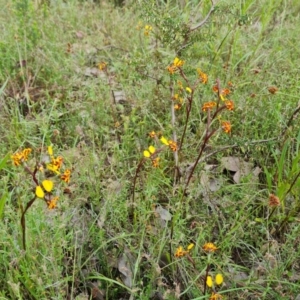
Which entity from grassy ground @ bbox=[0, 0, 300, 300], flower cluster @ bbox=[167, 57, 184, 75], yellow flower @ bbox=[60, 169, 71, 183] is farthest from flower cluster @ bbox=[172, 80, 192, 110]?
yellow flower @ bbox=[60, 169, 71, 183]

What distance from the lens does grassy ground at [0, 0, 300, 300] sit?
137 cm

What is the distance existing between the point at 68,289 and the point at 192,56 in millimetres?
1196

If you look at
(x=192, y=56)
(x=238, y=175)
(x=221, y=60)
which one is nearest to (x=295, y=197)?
(x=238, y=175)

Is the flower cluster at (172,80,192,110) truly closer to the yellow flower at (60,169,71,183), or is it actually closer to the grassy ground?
the grassy ground

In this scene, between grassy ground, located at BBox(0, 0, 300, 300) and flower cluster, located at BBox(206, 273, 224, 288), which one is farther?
grassy ground, located at BBox(0, 0, 300, 300)

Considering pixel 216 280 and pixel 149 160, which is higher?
pixel 149 160

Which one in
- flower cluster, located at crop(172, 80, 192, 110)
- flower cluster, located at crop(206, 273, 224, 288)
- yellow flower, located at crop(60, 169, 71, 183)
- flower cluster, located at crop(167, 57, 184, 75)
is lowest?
flower cluster, located at crop(206, 273, 224, 288)

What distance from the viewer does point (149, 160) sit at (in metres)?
1.71

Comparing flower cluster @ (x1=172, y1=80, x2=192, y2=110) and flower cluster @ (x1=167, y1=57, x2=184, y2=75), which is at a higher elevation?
flower cluster @ (x1=167, y1=57, x2=184, y2=75)

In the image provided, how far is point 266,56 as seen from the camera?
7.95ft

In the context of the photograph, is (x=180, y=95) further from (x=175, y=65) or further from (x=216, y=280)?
(x=216, y=280)

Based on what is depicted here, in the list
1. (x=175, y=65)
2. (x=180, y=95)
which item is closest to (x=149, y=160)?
(x=175, y=65)

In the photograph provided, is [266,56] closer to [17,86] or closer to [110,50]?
[110,50]

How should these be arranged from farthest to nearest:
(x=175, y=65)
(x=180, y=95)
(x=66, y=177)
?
1. (x=180, y=95)
2. (x=175, y=65)
3. (x=66, y=177)
